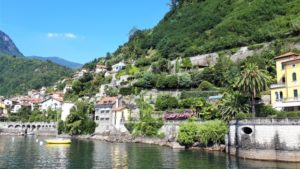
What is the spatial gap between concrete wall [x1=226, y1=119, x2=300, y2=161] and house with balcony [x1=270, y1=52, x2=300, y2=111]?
9274 mm

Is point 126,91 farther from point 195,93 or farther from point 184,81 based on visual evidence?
point 195,93

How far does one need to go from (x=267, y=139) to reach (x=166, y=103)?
4387 centimetres

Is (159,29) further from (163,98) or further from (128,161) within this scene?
(128,161)

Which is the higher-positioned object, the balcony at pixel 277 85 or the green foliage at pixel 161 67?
the green foliage at pixel 161 67

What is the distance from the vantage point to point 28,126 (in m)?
138

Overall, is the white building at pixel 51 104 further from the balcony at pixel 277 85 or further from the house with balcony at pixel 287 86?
the house with balcony at pixel 287 86

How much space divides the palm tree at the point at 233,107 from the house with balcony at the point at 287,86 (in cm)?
493

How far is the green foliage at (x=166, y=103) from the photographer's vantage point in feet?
304

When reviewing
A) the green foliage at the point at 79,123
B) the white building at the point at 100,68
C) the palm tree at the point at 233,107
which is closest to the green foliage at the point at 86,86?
the white building at the point at 100,68

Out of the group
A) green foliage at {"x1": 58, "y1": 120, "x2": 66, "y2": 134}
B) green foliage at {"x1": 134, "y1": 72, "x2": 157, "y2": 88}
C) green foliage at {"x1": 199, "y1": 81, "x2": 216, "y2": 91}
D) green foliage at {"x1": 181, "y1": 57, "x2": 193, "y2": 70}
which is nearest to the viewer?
green foliage at {"x1": 199, "y1": 81, "x2": 216, "y2": 91}

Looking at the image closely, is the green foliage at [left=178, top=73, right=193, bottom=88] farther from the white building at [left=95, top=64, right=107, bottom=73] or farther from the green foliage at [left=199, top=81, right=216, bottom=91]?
the white building at [left=95, top=64, right=107, bottom=73]

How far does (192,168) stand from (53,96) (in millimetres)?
115132

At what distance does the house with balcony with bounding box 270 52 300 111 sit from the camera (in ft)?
191

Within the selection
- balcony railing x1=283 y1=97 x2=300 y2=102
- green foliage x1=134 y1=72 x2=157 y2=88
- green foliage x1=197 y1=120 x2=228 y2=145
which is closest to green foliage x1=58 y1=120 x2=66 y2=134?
green foliage x1=134 y1=72 x2=157 y2=88
